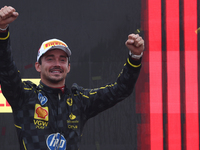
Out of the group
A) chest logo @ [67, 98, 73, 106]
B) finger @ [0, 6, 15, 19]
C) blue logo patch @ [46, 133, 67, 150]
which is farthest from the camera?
chest logo @ [67, 98, 73, 106]

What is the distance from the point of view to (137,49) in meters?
1.83

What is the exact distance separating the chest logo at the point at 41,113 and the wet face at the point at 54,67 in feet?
0.67

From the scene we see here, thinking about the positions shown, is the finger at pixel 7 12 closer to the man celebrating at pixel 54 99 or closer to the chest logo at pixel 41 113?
the man celebrating at pixel 54 99

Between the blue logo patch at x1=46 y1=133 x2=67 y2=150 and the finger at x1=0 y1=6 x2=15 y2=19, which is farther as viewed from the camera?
the blue logo patch at x1=46 y1=133 x2=67 y2=150

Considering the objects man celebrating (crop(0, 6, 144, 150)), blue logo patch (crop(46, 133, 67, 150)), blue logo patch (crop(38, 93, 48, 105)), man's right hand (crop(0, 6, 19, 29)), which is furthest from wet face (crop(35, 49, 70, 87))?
man's right hand (crop(0, 6, 19, 29))

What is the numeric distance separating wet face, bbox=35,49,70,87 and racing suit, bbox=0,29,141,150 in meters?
0.06

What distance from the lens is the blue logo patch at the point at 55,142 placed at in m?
1.80

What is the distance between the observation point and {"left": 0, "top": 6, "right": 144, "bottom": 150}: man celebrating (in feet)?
5.74

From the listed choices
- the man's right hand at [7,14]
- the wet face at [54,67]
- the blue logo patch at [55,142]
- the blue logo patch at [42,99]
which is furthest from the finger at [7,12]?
the blue logo patch at [55,142]

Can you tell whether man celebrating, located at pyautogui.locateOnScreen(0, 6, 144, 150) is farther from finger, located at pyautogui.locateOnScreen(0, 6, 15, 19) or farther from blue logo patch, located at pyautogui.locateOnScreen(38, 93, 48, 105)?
finger, located at pyautogui.locateOnScreen(0, 6, 15, 19)

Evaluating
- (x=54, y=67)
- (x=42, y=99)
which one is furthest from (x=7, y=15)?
(x=42, y=99)

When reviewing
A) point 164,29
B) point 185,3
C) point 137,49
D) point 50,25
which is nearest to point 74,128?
point 137,49

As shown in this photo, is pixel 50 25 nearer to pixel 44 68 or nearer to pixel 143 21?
pixel 143 21

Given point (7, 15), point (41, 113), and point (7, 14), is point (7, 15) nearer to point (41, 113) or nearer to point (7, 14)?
point (7, 14)
